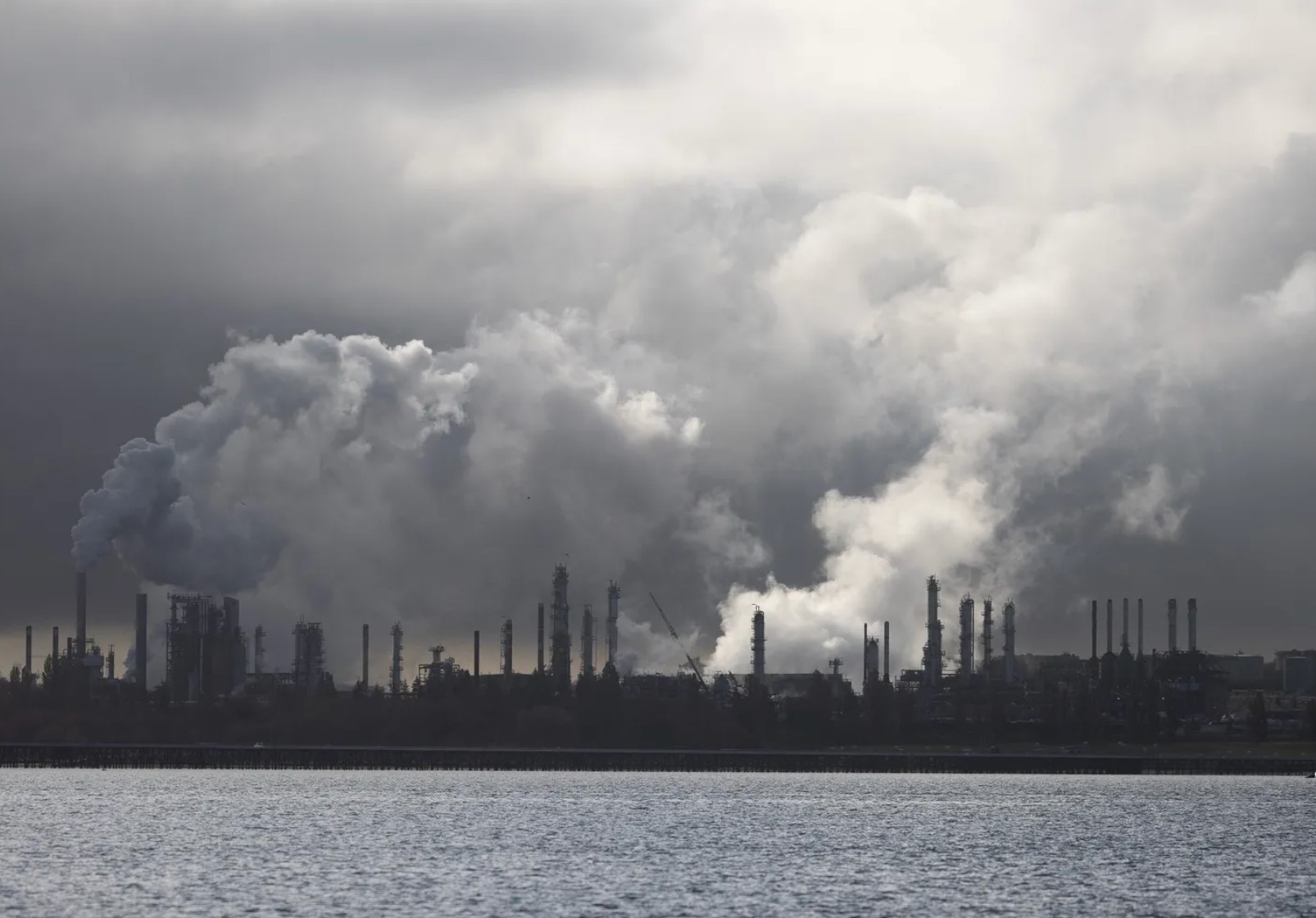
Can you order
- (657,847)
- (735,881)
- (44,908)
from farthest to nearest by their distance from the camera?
(657,847) → (735,881) → (44,908)

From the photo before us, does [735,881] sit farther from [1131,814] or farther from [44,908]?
[1131,814]

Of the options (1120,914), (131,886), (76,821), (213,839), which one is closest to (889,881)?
(1120,914)

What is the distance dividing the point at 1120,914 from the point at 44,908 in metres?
48.6

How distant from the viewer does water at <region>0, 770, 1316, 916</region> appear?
9031cm

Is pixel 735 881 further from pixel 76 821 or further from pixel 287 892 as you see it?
pixel 76 821

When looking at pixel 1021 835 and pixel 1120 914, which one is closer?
pixel 1120 914

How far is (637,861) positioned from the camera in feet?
376

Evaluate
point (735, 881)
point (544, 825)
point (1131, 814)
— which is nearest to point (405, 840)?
point (544, 825)

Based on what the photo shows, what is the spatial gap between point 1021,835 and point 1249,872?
33656 mm

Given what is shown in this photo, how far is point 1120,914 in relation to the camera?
8912 centimetres

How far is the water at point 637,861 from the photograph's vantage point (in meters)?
90.3

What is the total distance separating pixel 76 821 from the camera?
150125mm

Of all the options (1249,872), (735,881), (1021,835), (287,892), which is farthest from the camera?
(1021,835)

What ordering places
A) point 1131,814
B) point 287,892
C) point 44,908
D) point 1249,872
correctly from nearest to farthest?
1. point 44,908
2. point 287,892
3. point 1249,872
4. point 1131,814
